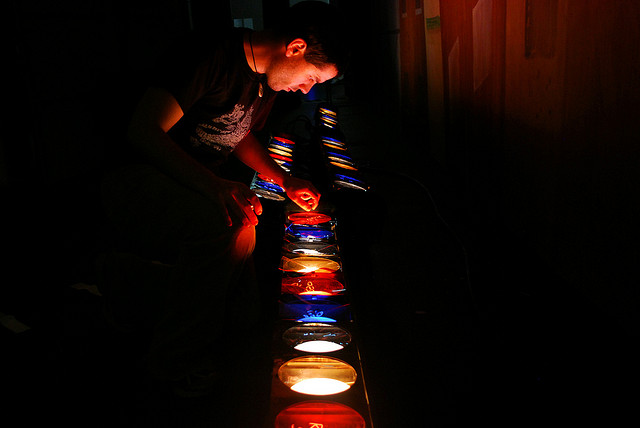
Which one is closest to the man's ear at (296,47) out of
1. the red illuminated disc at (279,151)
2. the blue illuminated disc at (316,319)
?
the blue illuminated disc at (316,319)

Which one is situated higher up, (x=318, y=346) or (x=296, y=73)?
(x=296, y=73)

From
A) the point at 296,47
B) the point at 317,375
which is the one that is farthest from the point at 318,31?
the point at 317,375

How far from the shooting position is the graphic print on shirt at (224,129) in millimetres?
1571

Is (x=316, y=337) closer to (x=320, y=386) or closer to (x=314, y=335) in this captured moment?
(x=314, y=335)

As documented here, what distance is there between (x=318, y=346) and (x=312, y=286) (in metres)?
0.29

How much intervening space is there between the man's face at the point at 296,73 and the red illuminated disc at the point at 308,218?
1.81 ft

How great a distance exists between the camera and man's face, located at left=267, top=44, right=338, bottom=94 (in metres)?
1.47

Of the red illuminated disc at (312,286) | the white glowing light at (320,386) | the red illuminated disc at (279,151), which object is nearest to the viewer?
the white glowing light at (320,386)

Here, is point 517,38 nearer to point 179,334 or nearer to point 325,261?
point 325,261

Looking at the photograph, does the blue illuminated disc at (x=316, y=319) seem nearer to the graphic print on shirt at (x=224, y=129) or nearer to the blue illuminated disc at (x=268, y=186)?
the graphic print on shirt at (x=224, y=129)

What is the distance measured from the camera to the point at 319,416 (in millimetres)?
1065

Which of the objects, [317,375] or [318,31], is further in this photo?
[318,31]

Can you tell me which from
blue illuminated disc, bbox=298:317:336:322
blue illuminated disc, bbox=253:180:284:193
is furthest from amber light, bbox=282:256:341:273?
blue illuminated disc, bbox=253:180:284:193

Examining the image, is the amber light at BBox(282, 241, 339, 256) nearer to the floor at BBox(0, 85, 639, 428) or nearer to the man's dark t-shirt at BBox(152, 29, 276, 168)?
the floor at BBox(0, 85, 639, 428)
